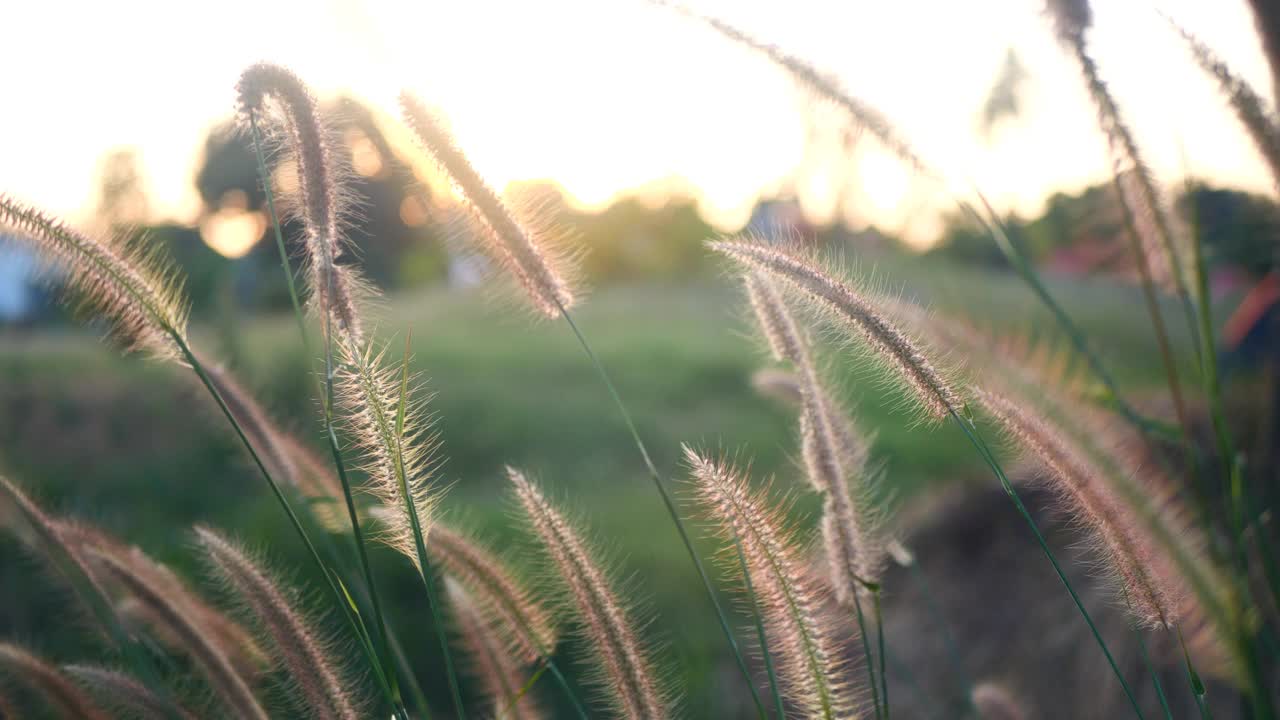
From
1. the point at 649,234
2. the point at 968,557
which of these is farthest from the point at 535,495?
the point at 649,234

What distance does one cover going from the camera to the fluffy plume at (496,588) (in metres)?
1.11

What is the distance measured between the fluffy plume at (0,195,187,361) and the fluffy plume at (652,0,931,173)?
735 millimetres

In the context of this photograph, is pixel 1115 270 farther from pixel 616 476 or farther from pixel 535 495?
pixel 616 476

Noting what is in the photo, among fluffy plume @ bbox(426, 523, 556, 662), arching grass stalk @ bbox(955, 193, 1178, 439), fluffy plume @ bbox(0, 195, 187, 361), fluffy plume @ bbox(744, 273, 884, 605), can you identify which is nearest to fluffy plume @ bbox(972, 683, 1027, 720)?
fluffy plume @ bbox(744, 273, 884, 605)

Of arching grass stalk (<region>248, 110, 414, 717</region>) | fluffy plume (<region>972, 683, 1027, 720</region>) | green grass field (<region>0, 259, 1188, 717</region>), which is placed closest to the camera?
arching grass stalk (<region>248, 110, 414, 717</region>)

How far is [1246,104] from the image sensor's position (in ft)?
3.07

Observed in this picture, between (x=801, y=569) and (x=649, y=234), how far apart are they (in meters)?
13.5

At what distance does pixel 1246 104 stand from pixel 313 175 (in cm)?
100

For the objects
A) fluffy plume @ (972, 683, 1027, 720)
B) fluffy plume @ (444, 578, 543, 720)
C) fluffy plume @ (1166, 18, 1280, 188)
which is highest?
fluffy plume @ (1166, 18, 1280, 188)

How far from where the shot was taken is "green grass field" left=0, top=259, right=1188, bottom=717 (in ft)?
9.68

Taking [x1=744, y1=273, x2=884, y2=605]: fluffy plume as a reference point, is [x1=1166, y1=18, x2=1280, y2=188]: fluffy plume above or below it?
above

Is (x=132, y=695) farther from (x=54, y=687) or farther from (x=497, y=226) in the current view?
(x=497, y=226)

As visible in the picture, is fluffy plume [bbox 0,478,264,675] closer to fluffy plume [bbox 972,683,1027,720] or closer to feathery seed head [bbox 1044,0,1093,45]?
fluffy plume [bbox 972,683,1027,720]

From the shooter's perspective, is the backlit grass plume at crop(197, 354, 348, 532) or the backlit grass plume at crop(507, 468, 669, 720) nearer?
the backlit grass plume at crop(507, 468, 669, 720)
